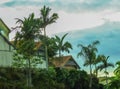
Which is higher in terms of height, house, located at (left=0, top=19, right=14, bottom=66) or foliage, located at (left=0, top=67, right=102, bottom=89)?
house, located at (left=0, top=19, right=14, bottom=66)

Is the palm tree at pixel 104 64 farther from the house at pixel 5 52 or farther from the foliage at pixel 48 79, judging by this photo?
the house at pixel 5 52

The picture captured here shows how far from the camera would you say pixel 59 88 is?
7181 cm

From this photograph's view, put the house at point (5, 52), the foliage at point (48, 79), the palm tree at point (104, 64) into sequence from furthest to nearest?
1. the palm tree at point (104, 64)
2. the house at point (5, 52)
3. the foliage at point (48, 79)

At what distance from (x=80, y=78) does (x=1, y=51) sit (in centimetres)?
1769

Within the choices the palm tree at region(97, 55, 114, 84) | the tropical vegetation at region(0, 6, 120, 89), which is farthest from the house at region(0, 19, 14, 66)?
the palm tree at region(97, 55, 114, 84)

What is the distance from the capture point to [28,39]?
219 ft

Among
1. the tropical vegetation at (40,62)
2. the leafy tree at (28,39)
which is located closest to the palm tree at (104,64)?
the tropical vegetation at (40,62)

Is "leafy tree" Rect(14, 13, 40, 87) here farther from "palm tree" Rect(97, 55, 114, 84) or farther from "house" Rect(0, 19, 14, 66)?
"palm tree" Rect(97, 55, 114, 84)

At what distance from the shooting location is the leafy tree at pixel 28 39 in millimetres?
65250

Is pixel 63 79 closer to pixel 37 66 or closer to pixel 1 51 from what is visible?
pixel 37 66

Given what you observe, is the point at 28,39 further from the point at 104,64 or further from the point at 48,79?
the point at 104,64

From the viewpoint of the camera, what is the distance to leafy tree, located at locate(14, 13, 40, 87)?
65250 mm

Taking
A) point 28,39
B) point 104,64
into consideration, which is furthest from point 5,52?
point 104,64

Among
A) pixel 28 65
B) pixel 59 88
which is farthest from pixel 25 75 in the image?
pixel 59 88
